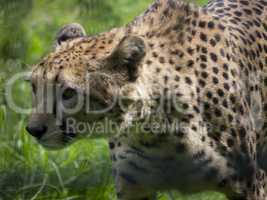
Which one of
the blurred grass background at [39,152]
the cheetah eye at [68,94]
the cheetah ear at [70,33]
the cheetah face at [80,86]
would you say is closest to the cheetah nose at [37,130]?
the cheetah face at [80,86]

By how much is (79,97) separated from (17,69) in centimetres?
87

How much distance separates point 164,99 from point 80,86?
0.47 m

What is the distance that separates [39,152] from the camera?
21.2ft

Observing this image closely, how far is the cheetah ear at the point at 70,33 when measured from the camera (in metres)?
5.26

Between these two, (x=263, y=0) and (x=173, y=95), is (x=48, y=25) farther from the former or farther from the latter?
(x=173, y=95)

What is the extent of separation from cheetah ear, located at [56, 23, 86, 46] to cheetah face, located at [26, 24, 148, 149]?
10.0 inches

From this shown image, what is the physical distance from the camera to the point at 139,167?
5.27 meters

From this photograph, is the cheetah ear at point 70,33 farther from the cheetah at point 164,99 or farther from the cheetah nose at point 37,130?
the cheetah nose at point 37,130

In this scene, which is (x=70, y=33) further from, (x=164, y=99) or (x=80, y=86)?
(x=164, y=99)

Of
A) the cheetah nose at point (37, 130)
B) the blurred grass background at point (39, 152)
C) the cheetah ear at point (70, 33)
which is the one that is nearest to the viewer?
the cheetah nose at point (37, 130)

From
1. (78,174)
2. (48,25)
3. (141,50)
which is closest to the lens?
(141,50)

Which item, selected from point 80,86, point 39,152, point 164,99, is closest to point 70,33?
point 80,86

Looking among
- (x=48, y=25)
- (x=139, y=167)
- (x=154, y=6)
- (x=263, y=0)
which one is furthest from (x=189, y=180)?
(x=48, y=25)

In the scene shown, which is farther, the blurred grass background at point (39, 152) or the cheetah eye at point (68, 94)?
the blurred grass background at point (39, 152)
